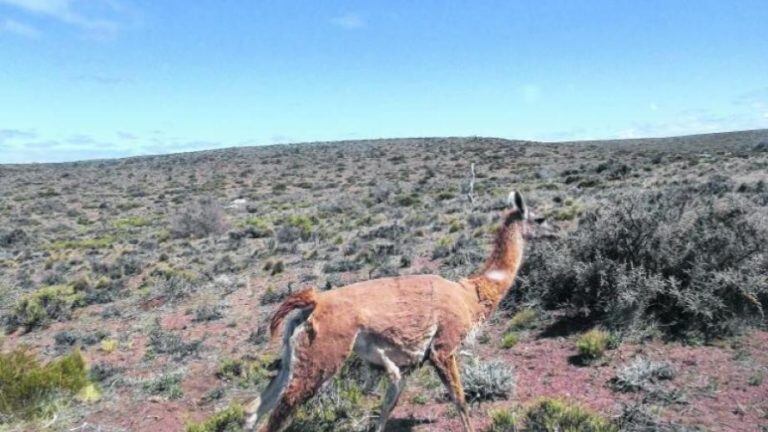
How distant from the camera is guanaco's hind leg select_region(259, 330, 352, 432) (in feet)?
14.4

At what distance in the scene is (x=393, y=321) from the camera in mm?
4660

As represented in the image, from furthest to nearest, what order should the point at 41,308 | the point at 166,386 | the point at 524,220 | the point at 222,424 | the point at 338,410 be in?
the point at 41,308
the point at 166,386
the point at 222,424
the point at 338,410
the point at 524,220

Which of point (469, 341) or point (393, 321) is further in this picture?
point (469, 341)

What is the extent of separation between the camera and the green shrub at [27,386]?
680 centimetres

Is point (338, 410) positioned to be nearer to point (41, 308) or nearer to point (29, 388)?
point (29, 388)

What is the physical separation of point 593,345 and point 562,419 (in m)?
2.06

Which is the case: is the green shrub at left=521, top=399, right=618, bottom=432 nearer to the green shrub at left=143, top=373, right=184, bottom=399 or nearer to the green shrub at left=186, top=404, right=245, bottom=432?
the green shrub at left=186, top=404, right=245, bottom=432

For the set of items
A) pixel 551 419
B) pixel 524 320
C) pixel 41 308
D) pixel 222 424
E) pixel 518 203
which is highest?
pixel 518 203

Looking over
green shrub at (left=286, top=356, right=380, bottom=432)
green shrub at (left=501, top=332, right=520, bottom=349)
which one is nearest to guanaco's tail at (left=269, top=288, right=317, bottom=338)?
green shrub at (left=286, top=356, right=380, bottom=432)

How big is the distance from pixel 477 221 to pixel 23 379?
13.1 metres

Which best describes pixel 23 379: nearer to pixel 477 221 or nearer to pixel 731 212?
pixel 731 212

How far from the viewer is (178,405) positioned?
7.90 metres

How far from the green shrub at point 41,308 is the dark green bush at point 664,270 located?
37.5 ft

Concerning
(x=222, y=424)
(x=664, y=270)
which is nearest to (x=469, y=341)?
(x=222, y=424)
